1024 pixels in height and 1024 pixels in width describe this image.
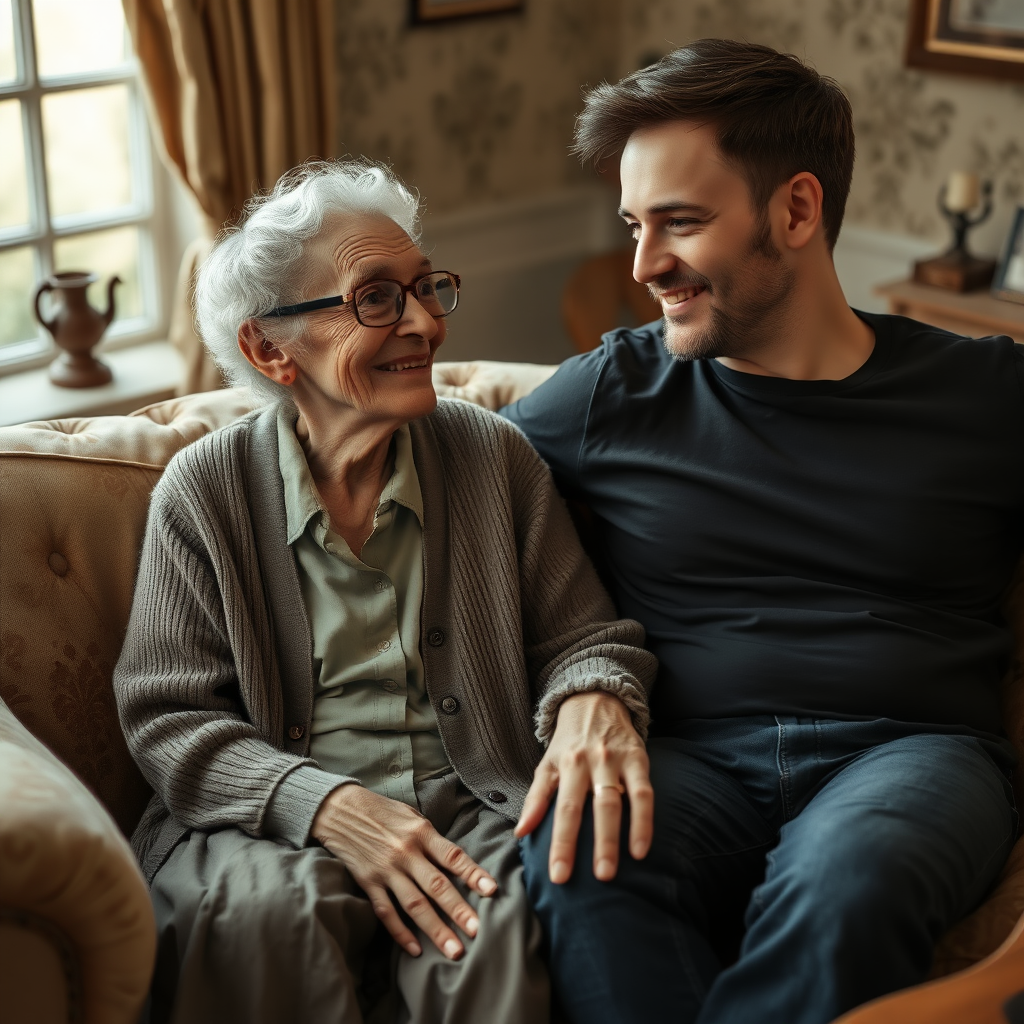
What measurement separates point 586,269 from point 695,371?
2066mm

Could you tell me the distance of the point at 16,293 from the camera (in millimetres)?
3012

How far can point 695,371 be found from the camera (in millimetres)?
1783

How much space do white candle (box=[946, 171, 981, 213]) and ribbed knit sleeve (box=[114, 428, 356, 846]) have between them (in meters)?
2.34

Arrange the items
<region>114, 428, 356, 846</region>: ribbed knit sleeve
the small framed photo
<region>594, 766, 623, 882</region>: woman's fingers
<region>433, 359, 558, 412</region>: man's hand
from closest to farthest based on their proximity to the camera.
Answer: <region>594, 766, 623, 882</region>: woman's fingers → <region>114, 428, 356, 846</region>: ribbed knit sleeve → <region>433, 359, 558, 412</region>: man's hand → the small framed photo

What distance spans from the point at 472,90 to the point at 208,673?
257cm

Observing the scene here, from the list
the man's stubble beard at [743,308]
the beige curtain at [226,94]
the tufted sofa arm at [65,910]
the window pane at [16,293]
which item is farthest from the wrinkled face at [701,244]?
the window pane at [16,293]

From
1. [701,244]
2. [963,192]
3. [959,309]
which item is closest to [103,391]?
[701,244]

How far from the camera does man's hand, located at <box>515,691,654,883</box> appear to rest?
1.42 m

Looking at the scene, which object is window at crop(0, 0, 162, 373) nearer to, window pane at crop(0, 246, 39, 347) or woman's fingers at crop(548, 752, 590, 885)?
window pane at crop(0, 246, 39, 347)

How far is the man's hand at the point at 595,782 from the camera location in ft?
4.67

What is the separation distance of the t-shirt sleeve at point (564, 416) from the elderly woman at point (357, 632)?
8cm

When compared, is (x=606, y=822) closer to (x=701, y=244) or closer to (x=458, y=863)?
(x=458, y=863)

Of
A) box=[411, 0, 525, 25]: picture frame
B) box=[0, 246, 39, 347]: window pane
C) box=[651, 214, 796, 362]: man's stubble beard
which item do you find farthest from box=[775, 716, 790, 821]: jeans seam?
box=[411, 0, 525, 25]: picture frame

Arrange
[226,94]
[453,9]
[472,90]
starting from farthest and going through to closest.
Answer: [472,90] < [453,9] < [226,94]
